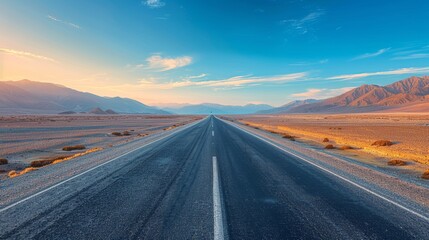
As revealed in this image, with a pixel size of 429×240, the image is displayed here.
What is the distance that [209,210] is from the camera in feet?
16.9

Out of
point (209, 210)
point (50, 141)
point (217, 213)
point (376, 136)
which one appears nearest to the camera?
point (217, 213)

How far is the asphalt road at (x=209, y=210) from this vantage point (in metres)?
4.21

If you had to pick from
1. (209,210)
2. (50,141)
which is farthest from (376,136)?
(50,141)

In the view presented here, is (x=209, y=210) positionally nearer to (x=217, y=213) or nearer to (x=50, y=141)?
(x=217, y=213)

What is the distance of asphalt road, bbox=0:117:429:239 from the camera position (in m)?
4.21

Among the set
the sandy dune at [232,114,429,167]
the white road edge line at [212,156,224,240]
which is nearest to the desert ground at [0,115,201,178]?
the white road edge line at [212,156,224,240]

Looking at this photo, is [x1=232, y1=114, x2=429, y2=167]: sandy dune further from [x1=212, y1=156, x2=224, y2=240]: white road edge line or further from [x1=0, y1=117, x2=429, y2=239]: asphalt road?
[x1=212, y1=156, x2=224, y2=240]: white road edge line

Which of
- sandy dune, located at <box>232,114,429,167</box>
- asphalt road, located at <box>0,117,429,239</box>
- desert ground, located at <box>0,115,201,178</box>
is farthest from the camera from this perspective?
sandy dune, located at <box>232,114,429,167</box>

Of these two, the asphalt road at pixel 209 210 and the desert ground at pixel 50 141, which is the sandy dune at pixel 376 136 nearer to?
the asphalt road at pixel 209 210

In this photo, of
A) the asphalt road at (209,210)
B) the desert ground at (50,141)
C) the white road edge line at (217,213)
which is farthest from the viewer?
the desert ground at (50,141)

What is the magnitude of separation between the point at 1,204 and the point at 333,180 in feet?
28.4

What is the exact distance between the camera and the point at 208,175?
8117mm

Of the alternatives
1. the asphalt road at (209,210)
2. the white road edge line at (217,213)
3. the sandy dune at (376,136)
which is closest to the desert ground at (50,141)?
the asphalt road at (209,210)

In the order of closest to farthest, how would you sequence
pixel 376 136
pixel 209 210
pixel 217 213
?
pixel 217 213, pixel 209 210, pixel 376 136
